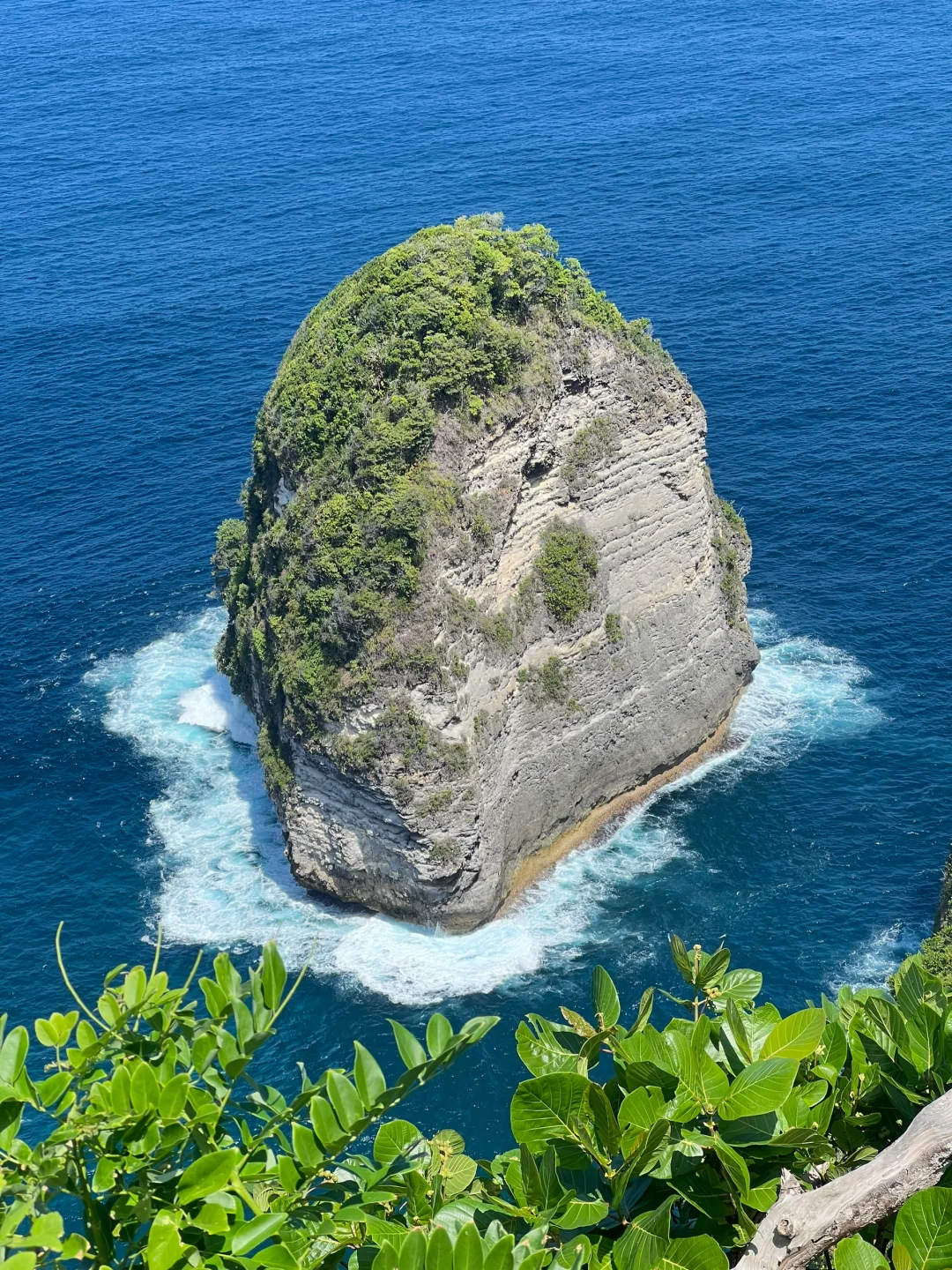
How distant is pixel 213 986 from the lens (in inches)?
441

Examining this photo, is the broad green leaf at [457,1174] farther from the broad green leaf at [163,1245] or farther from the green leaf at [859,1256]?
the green leaf at [859,1256]

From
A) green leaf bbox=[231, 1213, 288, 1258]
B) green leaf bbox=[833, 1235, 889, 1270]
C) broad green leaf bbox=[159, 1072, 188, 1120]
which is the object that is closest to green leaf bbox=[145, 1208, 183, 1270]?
green leaf bbox=[231, 1213, 288, 1258]

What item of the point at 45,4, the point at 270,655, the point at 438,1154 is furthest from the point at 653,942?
the point at 45,4

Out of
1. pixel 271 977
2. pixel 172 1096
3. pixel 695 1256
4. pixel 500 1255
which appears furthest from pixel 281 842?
pixel 500 1255

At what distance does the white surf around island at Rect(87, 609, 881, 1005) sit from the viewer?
50.0 meters

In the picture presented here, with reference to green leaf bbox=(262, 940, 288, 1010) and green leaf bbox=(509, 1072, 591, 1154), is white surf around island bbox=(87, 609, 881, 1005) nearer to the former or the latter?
green leaf bbox=(509, 1072, 591, 1154)

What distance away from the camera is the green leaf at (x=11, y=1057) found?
34.6 feet

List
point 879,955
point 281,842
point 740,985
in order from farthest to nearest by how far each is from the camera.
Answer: point 281,842 → point 879,955 → point 740,985

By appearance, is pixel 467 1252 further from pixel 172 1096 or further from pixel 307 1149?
pixel 172 1096

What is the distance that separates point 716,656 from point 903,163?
206 ft

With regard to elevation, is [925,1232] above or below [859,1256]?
above

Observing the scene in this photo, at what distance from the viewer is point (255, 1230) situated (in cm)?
998

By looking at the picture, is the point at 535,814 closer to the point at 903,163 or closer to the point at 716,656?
the point at 716,656

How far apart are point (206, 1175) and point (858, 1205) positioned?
Result: 16.3 ft
